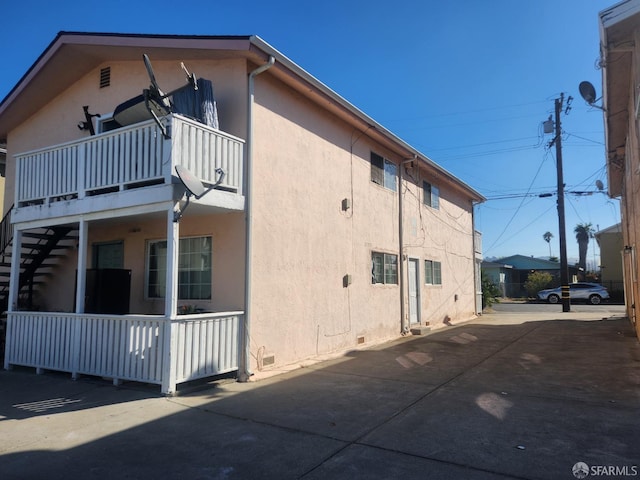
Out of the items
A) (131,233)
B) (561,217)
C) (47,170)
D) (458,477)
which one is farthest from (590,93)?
(561,217)

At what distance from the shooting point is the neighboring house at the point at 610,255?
33.7 metres

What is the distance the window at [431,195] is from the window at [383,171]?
2383 millimetres

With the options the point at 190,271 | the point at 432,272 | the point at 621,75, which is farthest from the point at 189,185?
the point at 432,272

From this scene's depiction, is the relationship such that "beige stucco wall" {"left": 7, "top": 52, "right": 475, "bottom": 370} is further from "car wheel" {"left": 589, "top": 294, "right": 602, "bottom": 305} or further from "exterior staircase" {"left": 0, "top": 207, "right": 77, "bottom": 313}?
"car wheel" {"left": 589, "top": 294, "right": 602, "bottom": 305}

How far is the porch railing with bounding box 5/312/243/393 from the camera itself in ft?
21.9

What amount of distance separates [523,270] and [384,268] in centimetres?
3962

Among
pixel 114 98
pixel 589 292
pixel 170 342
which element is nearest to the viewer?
pixel 170 342

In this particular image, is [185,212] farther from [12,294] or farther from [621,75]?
[621,75]

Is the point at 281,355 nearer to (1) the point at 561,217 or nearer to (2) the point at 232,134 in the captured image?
(2) the point at 232,134

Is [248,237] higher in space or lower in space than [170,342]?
higher

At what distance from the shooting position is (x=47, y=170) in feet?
28.2

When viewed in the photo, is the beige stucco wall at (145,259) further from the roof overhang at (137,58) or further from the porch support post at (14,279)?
the roof overhang at (137,58)

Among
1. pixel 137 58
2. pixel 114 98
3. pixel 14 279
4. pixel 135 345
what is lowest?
pixel 135 345

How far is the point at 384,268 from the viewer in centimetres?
1262
